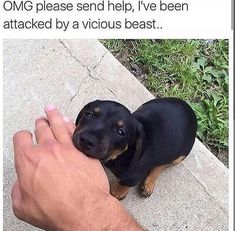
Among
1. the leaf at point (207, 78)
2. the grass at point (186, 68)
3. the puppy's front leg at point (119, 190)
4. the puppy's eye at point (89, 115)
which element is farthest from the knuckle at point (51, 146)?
the leaf at point (207, 78)

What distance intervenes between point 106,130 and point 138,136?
0.77 feet

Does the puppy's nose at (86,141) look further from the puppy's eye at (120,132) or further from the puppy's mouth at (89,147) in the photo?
the puppy's eye at (120,132)

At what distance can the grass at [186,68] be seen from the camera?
3.12 metres

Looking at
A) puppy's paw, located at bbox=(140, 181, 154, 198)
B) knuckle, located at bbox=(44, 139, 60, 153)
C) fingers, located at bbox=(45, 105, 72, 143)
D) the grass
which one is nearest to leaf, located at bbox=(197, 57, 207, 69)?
the grass

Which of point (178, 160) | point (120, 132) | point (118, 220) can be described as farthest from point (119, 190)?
point (118, 220)

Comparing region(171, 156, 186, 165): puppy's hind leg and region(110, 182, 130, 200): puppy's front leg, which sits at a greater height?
region(171, 156, 186, 165): puppy's hind leg

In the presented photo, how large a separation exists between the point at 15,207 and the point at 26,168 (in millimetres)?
172

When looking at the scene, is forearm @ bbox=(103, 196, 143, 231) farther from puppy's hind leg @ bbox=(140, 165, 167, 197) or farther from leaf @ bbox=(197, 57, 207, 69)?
leaf @ bbox=(197, 57, 207, 69)

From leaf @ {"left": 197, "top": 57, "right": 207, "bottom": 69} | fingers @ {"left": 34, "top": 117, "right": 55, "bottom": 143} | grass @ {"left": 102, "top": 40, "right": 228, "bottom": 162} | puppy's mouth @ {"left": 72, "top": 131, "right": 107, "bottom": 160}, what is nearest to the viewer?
fingers @ {"left": 34, "top": 117, "right": 55, "bottom": 143}

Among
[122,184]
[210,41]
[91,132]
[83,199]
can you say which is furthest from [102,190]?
[210,41]

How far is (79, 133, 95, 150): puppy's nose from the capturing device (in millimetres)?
2105

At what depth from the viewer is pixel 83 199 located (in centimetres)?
178

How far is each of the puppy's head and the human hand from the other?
0.93 feet

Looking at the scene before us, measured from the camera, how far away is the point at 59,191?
5.78ft
